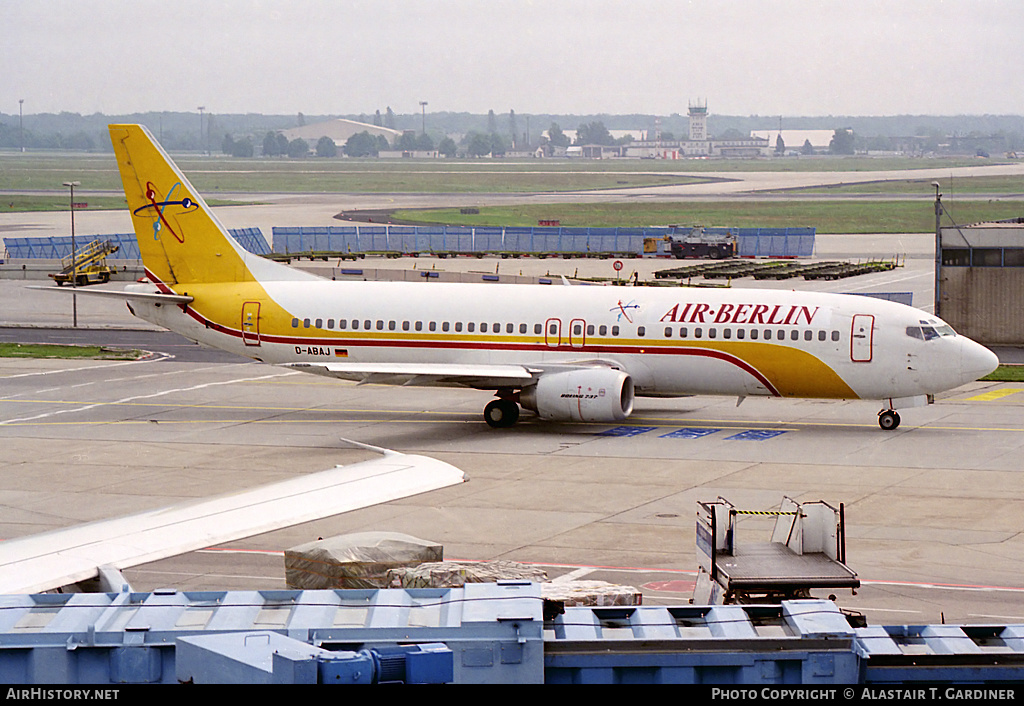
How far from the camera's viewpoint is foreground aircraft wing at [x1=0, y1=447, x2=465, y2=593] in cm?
1362

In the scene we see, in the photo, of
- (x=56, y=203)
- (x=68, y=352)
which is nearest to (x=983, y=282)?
(x=68, y=352)

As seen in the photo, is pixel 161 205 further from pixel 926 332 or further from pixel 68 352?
pixel 926 332

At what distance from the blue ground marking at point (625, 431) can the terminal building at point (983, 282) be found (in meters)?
24.7

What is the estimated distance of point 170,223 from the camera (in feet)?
145

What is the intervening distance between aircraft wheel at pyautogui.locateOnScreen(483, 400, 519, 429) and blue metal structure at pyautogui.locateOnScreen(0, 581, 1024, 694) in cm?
2943

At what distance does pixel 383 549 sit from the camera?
20.2m

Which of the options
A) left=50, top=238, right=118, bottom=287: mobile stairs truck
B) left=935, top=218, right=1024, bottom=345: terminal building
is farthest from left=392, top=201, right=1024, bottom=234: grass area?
left=935, top=218, right=1024, bottom=345: terminal building

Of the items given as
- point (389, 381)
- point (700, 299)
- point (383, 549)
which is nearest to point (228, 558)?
point (383, 549)

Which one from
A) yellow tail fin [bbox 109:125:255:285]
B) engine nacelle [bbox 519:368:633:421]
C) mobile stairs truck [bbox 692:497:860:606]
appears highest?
yellow tail fin [bbox 109:125:255:285]

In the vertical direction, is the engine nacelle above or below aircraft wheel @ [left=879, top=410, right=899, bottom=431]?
above

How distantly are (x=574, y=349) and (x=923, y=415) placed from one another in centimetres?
1190

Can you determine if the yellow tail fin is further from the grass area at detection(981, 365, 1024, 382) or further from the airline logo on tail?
the grass area at detection(981, 365, 1024, 382)

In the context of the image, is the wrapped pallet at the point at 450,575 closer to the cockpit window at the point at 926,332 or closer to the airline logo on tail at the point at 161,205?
the cockpit window at the point at 926,332

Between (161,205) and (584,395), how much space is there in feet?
53.0
